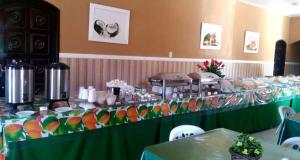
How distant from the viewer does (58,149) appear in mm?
2115

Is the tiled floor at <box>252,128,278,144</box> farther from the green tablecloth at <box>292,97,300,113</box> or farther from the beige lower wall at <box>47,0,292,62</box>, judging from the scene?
the beige lower wall at <box>47,0,292,62</box>

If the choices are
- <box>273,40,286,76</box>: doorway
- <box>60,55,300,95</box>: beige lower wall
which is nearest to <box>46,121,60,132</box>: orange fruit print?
<box>60,55,300,95</box>: beige lower wall

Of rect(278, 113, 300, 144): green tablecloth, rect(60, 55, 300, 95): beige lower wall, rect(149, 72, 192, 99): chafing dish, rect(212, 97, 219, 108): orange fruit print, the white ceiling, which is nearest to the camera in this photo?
rect(278, 113, 300, 144): green tablecloth

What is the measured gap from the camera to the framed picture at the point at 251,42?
22.0ft

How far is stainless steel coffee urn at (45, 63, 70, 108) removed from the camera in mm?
2248

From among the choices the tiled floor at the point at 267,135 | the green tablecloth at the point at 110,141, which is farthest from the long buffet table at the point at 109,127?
the tiled floor at the point at 267,135

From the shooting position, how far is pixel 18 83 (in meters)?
2.02

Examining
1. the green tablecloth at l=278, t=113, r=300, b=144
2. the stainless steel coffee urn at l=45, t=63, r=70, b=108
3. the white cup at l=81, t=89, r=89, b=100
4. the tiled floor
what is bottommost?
the tiled floor

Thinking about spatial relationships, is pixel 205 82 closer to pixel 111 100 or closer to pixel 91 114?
pixel 111 100

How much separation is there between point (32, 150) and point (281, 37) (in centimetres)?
796

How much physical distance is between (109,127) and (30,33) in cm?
206

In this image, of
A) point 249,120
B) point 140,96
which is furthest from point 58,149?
point 249,120

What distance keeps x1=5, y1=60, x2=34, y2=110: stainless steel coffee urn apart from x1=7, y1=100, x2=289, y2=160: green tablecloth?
0.36 metres

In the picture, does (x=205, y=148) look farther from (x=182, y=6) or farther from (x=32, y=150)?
(x=182, y=6)
